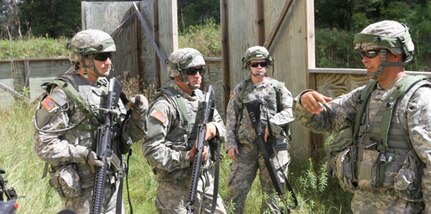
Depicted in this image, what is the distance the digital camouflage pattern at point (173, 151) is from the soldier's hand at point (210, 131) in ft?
0.18

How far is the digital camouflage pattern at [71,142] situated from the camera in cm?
344

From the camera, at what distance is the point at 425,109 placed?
9.52ft

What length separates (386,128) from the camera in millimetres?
2986

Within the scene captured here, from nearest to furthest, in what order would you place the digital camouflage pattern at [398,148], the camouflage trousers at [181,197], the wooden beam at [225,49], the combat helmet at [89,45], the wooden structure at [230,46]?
the digital camouflage pattern at [398,148] → the combat helmet at [89,45] → the camouflage trousers at [181,197] → the wooden structure at [230,46] → the wooden beam at [225,49]

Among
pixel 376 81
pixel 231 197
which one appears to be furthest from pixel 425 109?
pixel 231 197

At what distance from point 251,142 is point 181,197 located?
118cm

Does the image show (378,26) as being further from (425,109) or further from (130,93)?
(130,93)

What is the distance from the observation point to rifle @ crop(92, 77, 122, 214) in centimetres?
336

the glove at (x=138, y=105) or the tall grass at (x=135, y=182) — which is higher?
the glove at (x=138, y=105)

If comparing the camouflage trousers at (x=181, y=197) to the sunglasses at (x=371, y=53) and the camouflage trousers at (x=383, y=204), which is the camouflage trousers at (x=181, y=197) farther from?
the sunglasses at (x=371, y=53)

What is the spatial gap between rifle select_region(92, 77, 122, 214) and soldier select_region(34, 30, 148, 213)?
0.11ft

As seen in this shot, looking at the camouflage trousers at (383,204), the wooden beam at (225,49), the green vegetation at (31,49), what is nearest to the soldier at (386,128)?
the camouflage trousers at (383,204)

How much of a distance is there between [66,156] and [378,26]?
2.06 metres

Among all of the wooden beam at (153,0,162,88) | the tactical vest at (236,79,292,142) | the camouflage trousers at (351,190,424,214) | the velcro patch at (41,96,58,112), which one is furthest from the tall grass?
the wooden beam at (153,0,162,88)
